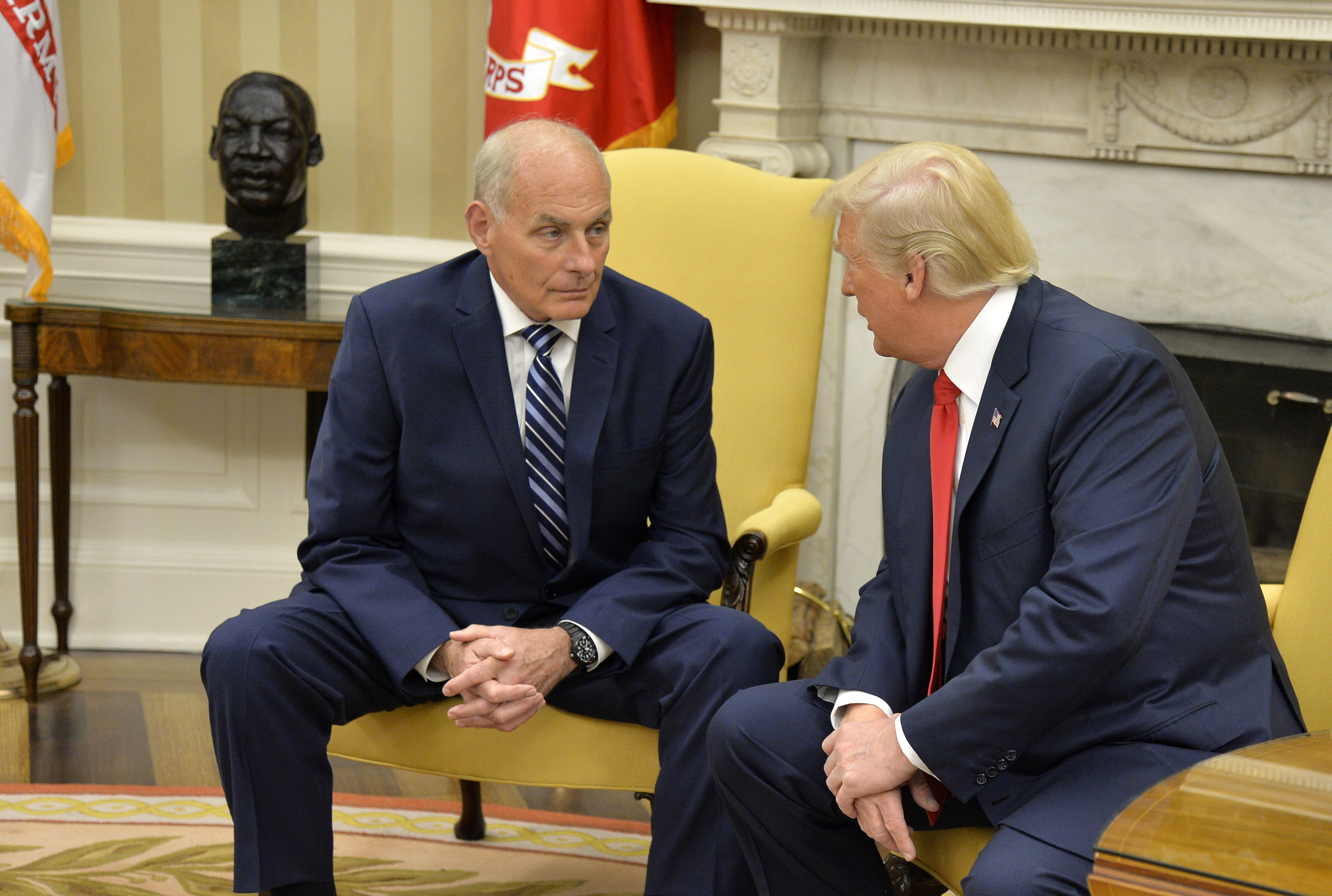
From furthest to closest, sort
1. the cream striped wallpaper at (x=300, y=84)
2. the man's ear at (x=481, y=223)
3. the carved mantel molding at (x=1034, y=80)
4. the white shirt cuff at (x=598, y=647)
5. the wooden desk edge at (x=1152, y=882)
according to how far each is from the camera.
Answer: the cream striped wallpaper at (x=300, y=84), the carved mantel molding at (x=1034, y=80), the man's ear at (x=481, y=223), the white shirt cuff at (x=598, y=647), the wooden desk edge at (x=1152, y=882)

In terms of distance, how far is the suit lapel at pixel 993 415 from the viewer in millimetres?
1667

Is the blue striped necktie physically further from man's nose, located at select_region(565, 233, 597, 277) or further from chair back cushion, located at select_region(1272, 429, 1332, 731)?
chair back cushion, located at select_region(1272, 429, 1332, 731)

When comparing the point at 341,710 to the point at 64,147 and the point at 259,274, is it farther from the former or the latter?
the point at 64,147

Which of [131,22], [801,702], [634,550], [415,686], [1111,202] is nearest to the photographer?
[801,702]

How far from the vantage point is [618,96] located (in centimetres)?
327

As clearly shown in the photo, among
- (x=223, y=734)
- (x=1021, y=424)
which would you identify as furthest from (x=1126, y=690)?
(x=223, y=734)

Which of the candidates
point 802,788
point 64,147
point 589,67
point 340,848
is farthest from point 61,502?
point 802,788

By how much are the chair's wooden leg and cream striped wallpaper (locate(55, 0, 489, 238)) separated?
1558 mm

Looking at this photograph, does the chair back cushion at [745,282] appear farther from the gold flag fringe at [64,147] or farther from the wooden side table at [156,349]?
the gold flag fringe at [64,147]

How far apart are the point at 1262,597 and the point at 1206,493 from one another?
0.17 m

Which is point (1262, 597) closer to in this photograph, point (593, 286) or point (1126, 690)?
point (1126, 690)

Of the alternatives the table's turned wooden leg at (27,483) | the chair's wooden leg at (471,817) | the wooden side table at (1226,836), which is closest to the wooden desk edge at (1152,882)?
the wooden side table at (1226,836)

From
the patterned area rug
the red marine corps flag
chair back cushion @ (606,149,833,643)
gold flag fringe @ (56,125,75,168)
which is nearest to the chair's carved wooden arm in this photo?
chair back cushion @ (606,149,833,643)

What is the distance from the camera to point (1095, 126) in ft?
10.0
